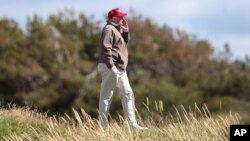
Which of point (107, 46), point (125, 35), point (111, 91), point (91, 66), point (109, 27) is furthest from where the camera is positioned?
point (91, 66)

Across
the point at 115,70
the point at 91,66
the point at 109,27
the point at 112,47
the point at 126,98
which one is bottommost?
the point at 91,66

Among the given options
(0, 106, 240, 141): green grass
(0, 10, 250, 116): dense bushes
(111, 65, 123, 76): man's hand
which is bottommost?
(0, 10, 250, 116): dense bushes

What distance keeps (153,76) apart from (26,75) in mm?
7621

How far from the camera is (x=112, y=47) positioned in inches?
473

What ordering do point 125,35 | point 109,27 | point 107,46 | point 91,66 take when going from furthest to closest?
point 91,66 < point 125,35 < point 109,27 < point 107,46

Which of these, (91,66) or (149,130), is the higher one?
(149,130)

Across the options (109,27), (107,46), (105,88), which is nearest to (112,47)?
(107,46)

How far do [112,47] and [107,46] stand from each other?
0.64 feet

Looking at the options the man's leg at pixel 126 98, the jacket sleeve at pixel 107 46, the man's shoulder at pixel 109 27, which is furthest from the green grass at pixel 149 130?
the man's shoulder at pixel 109 27

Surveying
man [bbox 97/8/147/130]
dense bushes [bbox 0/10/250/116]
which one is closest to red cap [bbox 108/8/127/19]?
man [bbox 97/8/147/130]

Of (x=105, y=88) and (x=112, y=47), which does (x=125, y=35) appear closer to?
(x=112, y=47)

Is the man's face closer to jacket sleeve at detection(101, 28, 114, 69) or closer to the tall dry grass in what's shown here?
jacket sleeve at detection(101, 28, 114, 69)

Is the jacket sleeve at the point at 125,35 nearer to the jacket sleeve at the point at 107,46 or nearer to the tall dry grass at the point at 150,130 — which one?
the jacket sleeve at the point at 107,46

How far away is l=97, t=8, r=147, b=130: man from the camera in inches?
468
